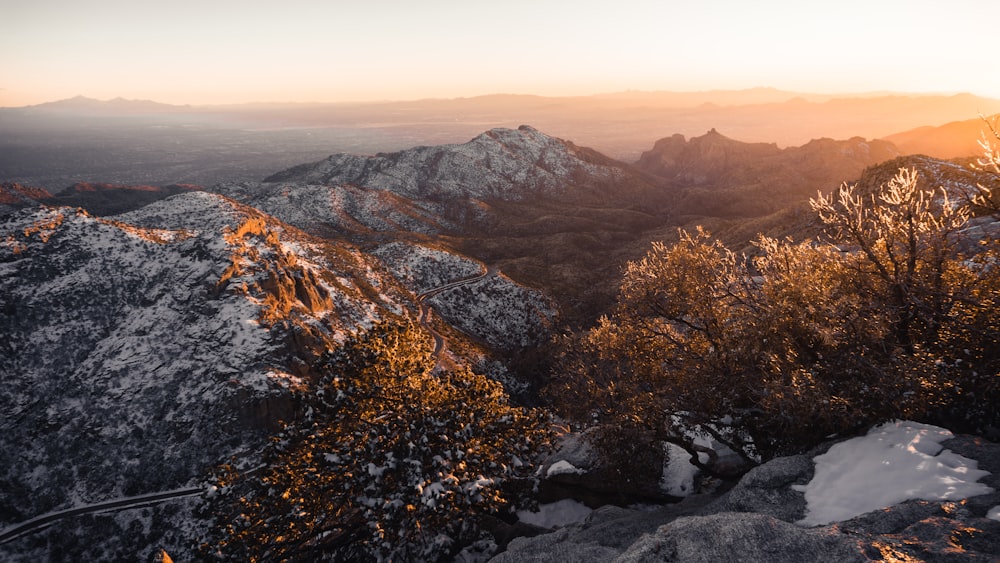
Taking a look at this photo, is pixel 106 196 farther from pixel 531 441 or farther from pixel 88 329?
pixel 531 441

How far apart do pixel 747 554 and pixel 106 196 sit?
9192 inches

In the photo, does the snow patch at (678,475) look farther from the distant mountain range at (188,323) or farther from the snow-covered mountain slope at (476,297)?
the snow-covered mountain slope at (476,297)

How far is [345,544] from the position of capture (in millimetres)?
19625

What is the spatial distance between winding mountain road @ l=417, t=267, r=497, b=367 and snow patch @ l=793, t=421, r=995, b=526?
2119 inches

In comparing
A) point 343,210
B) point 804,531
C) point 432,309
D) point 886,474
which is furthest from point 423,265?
point 804,531

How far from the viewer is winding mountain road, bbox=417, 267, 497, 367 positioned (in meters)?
70.8

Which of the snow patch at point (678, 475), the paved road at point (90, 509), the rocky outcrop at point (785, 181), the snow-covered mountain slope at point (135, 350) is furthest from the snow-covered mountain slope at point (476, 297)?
the rocky outcrop at point (785, 181)

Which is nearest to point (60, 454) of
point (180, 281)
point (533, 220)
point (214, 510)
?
Result: point (180, 281)

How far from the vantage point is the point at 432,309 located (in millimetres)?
86062

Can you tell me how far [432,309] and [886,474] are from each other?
7792 centimetres

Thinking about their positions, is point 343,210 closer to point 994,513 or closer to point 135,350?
point 135,350

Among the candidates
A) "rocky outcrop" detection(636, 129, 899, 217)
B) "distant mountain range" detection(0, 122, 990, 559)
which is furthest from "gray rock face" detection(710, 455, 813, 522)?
"rocky outcrop" detection(636, 129, 899, 217)

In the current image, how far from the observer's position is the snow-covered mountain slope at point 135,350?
4075 centimetres

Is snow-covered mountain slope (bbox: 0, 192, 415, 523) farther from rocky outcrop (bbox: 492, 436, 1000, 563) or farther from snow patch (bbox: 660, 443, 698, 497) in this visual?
rocky outcrop (bbox: 492, 436, 1000, 563)
